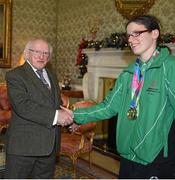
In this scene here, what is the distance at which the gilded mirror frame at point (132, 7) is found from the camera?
5266 mm

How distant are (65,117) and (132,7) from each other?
348cm

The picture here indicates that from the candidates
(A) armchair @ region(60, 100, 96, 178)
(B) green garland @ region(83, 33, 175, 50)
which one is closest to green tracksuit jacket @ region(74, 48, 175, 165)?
(A) armchair @ region(60, 100, 96, 178)

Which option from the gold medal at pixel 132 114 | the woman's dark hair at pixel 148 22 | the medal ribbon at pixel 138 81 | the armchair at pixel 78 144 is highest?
the woman's dark hair at pixel 148 22

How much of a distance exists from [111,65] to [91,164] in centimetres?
194

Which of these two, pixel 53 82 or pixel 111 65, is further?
pixel 111 65

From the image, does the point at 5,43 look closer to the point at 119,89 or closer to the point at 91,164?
the point at 91,164

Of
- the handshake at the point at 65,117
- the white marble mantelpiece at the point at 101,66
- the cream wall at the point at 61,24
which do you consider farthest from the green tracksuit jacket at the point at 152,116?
the cream wall at the point at 61,24

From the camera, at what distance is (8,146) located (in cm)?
249

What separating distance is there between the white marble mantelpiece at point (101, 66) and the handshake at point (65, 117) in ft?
9.64

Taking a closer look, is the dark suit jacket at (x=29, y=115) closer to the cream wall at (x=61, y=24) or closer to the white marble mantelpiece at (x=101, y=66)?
the white marble mantelpiece at (x=101, y=66)

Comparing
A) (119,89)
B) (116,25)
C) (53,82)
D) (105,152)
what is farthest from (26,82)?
(116,25)

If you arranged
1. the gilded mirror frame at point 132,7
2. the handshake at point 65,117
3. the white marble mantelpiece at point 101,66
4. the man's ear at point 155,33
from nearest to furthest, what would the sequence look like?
the man's ear at point 155,33 → the handshake at point 65,117 → the gilded mirror frame at point 132,7 → the white marble mantelpiece at point 101,66

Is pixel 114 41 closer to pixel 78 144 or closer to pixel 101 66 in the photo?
pixel 101 66

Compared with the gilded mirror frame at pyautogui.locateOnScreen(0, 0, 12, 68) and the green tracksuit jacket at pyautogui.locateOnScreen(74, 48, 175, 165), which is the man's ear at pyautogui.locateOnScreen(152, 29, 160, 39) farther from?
the gilded mirror frame at pyautogui.locateOnScreen(0, 0, 12, 68)
